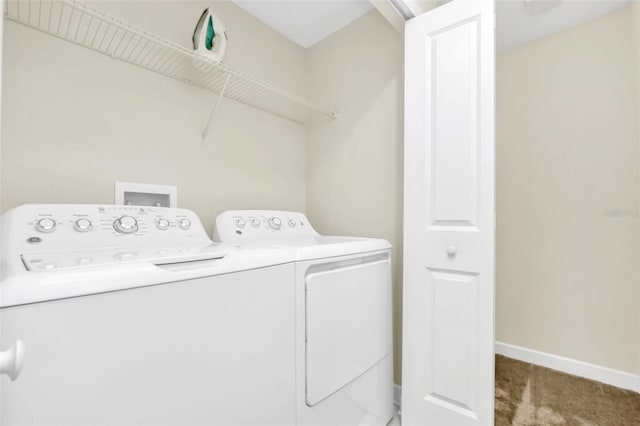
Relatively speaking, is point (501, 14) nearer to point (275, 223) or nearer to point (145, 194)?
point (275, 223)

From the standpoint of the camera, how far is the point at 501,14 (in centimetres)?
187

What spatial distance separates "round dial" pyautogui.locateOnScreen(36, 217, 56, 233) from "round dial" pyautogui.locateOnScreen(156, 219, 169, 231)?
33cm

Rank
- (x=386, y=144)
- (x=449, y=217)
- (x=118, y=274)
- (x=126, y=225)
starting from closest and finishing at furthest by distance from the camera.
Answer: (x=118, y=274)
(x=126, y=225)
(x=449, y=217)
(x=386, y=144)

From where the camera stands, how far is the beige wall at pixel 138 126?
1138 millimetres

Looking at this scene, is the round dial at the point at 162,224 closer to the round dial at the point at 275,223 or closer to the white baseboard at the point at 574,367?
the round dial at the point at 275,223

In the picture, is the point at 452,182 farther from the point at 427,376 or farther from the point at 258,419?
the point at 258,419

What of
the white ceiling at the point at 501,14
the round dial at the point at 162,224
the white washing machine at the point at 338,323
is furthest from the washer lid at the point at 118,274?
the white ceiling at the point at 501,14

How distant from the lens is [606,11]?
180 centimetres

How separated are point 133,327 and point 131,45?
1293mm

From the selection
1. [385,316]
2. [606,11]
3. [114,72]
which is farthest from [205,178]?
[606,11]

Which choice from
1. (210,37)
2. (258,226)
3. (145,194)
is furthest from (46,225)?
(210,37)

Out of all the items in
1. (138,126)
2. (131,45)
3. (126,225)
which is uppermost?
(131,45)

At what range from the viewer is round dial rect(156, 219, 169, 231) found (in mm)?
1220

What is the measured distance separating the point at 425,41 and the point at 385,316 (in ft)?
4.75
